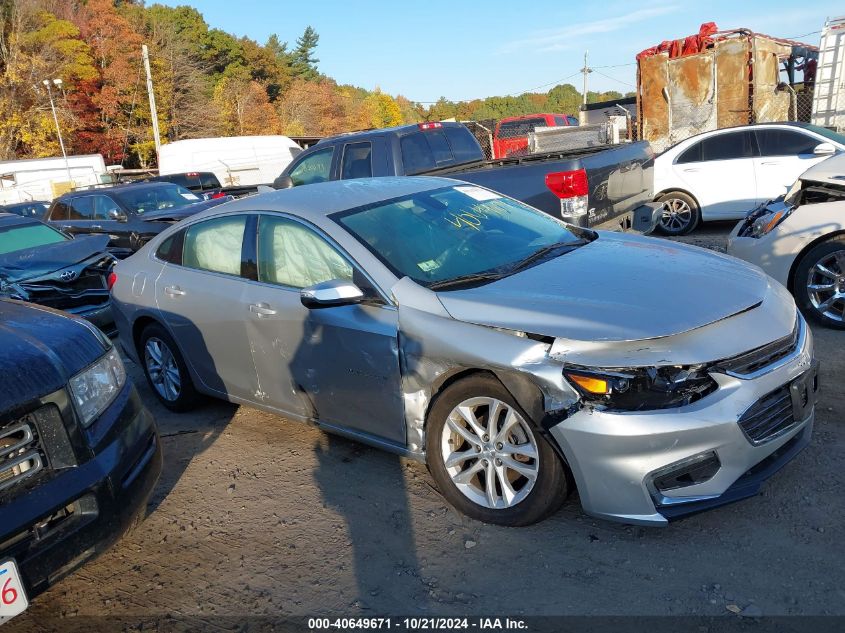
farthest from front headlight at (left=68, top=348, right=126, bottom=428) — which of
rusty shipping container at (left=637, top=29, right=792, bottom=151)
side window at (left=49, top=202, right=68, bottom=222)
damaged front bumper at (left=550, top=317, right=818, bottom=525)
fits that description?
rusty shipping container at (left=637, top=29, right=792, bottom=151)

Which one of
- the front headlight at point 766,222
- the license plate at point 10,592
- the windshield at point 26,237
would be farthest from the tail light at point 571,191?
the windshield at point 26,237

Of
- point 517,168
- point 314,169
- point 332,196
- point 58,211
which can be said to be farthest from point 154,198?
point 332,196

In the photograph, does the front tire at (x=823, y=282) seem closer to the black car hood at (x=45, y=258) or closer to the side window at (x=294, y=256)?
the side window at (x=294, y=256)

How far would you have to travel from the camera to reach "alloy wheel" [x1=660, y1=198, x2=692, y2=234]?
33.4 ft

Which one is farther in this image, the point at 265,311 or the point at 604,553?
the point at 265,311

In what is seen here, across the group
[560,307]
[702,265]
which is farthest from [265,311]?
[702,265]

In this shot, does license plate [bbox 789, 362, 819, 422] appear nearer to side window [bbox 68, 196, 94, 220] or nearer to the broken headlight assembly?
the broken headlight assembly

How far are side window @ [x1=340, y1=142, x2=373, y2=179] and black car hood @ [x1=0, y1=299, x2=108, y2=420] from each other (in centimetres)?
531

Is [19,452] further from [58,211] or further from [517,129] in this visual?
[517,129]

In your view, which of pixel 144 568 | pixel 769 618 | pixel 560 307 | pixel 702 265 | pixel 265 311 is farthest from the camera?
pixel 265 311

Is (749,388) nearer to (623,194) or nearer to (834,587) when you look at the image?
(834,587)

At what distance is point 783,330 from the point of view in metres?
3.14

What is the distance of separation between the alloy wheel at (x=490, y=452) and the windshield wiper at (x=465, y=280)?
635 millimetres

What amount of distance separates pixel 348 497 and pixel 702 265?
7.41 feet
